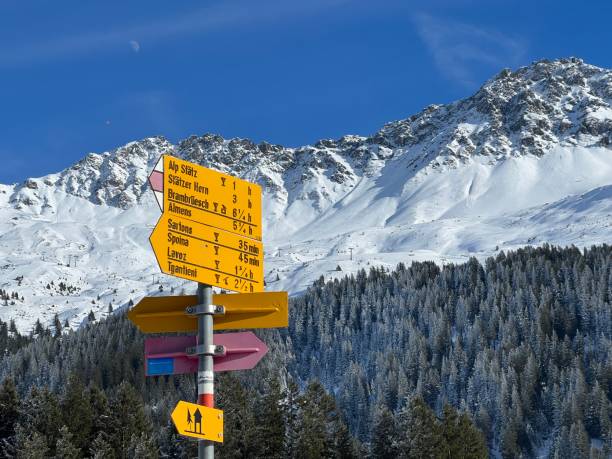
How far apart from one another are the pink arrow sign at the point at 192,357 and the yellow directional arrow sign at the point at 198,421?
0.64 meters

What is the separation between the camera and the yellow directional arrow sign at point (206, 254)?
1244cm

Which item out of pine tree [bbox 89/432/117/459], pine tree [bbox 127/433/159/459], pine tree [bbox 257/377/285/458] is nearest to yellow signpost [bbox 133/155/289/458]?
pine tree [bbox 127/433/159/459]

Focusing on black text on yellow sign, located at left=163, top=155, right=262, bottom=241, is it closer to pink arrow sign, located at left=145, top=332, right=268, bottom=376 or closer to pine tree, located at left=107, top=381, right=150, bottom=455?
pink arrow sign, located at left=145, top=332, right=268, bottom=376

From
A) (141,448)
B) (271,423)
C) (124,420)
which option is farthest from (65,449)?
(271,423)

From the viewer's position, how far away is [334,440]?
8275 cm

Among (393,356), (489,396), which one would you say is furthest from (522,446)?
(393,356)

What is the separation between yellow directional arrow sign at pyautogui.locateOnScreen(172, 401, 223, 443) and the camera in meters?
12.0

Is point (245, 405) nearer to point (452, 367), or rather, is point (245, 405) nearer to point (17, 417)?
point (17, 417)

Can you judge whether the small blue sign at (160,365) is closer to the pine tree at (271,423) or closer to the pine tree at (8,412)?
the pine tree at (8,412)

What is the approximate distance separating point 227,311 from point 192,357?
0.78 m

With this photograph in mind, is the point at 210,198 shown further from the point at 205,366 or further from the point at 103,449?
the point at 103,449

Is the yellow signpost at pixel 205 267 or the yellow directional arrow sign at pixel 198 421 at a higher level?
the yellow signpost at pixel 205 267

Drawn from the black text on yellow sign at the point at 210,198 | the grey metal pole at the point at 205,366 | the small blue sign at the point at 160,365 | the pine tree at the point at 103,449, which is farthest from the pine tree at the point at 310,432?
the grey metal pole at the point at 205,366

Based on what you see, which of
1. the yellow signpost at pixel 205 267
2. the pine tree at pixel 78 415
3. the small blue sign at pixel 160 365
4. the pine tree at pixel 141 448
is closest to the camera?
the yellow signpost at pixel 205 267
